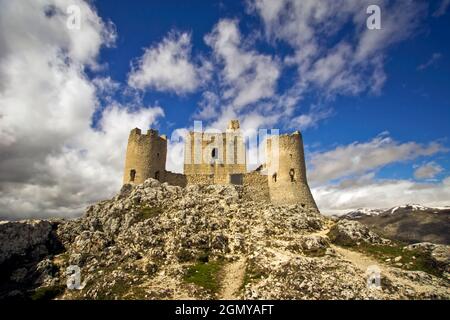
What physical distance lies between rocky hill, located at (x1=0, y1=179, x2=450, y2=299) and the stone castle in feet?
15.8

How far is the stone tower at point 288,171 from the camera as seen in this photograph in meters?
49.6

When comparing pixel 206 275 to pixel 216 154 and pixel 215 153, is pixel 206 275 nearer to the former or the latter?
pixel 216 154

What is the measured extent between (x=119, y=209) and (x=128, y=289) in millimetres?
15880

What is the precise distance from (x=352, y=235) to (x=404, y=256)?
17.7ft

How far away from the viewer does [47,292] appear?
3008 cm

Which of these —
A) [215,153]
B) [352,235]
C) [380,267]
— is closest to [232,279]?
[380,267]

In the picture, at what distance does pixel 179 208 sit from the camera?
4119cm

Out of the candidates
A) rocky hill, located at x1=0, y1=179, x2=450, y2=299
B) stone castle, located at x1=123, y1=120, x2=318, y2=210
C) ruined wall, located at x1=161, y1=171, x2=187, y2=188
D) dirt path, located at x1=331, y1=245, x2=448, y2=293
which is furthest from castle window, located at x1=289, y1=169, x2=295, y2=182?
dirt path, located at x1=331, y1=245, x2=448, y2=293

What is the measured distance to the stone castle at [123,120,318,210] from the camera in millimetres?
49812

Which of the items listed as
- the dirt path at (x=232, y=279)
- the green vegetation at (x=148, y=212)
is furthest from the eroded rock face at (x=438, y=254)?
the green vegetation at (x=148, y=212)

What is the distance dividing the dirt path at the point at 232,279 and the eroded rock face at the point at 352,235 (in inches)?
439
